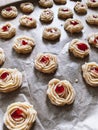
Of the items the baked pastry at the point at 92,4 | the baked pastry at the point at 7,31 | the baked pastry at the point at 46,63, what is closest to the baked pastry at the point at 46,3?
the baked pastry at the point at 92,4

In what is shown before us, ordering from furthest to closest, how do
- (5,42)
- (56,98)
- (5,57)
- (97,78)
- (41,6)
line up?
1. (41,6)
2. (5,42)
3. (5,57)
4. (97,78)
5. (56,98)

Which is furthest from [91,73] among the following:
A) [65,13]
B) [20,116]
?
[65,13]

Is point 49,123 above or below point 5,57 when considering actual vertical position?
below

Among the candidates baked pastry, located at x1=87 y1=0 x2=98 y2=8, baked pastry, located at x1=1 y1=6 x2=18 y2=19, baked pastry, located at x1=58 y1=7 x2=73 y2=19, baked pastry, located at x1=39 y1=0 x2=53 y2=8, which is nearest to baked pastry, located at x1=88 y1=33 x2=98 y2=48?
baked pastry, located at x1=58 y1=7 x2=73 y2=19

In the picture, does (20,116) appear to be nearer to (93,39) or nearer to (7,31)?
(7,31)

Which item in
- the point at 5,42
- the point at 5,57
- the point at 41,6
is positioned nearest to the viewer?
the point at 5,57

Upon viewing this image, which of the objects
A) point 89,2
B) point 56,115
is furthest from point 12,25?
point 56,115

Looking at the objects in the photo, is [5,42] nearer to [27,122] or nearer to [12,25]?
[12,25]

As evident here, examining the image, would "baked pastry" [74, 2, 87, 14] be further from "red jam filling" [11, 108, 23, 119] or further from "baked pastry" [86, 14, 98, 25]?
"red jam filling" [11, 108, 23, 119]
